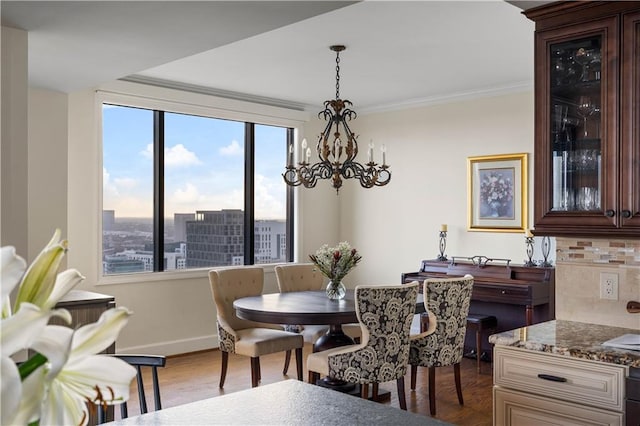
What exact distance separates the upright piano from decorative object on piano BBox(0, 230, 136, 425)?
484 centimetres

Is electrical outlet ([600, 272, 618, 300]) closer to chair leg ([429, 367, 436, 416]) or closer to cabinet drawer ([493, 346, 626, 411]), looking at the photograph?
cabinet drawer ([493, 346, 626, 411])

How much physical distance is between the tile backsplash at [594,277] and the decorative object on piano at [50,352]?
2.61 metres

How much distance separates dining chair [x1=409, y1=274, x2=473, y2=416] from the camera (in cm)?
428

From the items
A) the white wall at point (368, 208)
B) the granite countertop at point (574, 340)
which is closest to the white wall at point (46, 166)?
the white wall at point (368, 208)

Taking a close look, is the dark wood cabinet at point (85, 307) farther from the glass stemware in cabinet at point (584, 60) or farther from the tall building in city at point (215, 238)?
the glass stemware in cabinet at point (584, 60)

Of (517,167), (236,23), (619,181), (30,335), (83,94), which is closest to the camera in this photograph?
(30,335)

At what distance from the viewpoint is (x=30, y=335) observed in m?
0.60

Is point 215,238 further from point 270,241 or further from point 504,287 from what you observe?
point 504,287

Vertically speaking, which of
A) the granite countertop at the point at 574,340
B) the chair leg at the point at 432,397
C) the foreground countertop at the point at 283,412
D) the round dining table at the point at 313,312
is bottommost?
the chair leg at the point at 432,397

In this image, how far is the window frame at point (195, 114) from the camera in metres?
5.54

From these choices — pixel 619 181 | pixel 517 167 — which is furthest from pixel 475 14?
pixel 517 167

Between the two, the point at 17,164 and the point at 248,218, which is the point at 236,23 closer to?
the point at 17,164

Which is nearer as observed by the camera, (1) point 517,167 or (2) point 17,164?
(2) point 17,164

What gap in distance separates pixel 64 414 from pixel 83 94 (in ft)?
17.1
